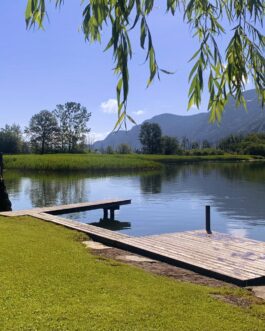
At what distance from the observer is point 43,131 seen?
85375 millimetres

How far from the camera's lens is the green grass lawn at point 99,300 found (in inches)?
189

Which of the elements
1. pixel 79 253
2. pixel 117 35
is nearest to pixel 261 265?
pixel 79 253

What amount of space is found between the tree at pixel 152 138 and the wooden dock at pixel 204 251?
89.6 metres

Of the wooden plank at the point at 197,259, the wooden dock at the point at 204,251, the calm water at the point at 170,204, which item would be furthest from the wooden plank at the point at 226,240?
the calm water at the point at 170,204

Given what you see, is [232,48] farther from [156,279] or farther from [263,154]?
[263,154]

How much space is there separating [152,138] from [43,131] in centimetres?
2746

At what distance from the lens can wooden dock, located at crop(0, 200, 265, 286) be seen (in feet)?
25.8

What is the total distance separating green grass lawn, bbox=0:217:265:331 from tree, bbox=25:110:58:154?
7864cm

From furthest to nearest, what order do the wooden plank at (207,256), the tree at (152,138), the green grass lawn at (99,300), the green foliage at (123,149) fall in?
1. the tree at (152,138)
2. the green foliage at (123,149)
3. the wooden plank at (207,256)
4. the green grass lawn at (99,300)

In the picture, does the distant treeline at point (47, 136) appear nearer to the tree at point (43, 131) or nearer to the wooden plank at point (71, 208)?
the tree at point (43, 131)

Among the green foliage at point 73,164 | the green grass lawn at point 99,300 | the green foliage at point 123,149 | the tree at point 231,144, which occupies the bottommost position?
the green grass lawn at point 99,300

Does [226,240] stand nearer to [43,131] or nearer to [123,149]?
[43,131]

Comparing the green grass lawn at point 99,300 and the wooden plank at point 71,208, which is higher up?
the green grass lawn at point 99,300

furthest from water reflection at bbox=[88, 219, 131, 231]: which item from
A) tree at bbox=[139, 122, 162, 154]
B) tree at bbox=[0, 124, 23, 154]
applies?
tree at bbox=[139, 122, 162, 154]
